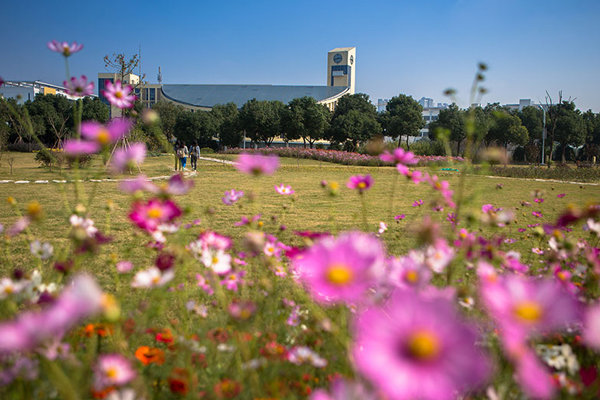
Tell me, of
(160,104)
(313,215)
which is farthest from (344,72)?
(313,215)

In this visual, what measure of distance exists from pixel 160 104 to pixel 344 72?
220 ft

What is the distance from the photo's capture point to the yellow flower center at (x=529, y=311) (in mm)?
576

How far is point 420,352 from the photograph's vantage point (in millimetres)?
523

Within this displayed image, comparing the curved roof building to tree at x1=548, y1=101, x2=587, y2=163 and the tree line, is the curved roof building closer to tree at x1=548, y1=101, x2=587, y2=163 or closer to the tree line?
the tree line

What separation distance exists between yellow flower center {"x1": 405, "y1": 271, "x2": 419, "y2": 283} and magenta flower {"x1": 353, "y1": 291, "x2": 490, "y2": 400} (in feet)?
0.64

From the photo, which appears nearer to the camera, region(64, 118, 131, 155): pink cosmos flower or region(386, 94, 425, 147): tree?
region(64, 118, 131, 155): pink cosmos flower

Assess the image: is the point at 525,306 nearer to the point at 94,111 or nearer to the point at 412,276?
the point at 412,276

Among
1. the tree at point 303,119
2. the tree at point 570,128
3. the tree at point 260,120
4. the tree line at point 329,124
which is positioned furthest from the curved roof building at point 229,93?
the tree at point 570,128

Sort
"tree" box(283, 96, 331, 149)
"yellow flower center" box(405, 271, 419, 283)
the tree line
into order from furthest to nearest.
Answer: the tree line → "tree" box(283, 96, 331, 149) → "yellow flower center" box(405, 271, 419, 283)

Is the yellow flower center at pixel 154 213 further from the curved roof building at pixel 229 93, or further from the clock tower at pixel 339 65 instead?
the clock tower at pixel 339 65

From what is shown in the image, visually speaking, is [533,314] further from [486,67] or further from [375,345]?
[486,67]

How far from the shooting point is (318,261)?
0.60 m

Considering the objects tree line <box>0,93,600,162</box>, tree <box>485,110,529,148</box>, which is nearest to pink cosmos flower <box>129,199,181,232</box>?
tree line <box>0,93,600,162</box>

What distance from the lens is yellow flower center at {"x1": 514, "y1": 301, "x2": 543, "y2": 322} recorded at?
22.7 inches
